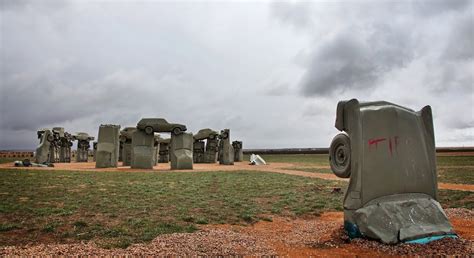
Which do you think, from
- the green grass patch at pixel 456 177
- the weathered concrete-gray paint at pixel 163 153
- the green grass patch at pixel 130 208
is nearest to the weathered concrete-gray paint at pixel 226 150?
the weathered concrete-gray paint at pixel 163 153

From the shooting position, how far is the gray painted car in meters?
25.0

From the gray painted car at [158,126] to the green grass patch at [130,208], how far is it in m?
11.2

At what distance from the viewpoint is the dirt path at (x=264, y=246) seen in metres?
5.20

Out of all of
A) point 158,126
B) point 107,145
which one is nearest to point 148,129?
point 158,126

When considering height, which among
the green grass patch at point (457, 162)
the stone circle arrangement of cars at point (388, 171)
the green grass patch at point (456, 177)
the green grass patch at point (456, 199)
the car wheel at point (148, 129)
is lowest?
the green grass patch at point (456, 199)

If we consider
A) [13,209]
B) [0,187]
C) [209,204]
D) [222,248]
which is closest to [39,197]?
[13,209]

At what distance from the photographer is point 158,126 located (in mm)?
25328

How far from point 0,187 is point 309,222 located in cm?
1191

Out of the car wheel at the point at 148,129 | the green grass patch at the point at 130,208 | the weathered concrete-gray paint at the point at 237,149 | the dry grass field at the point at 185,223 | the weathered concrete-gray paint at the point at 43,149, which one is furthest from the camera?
the weathered concrete-gray paint at the point at 237,149

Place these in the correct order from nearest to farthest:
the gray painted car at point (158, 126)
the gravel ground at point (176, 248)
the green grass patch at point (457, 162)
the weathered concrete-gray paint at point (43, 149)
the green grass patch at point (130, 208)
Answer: the gravel ground at point (176, 248) < the green grass patch at point (130, 208) < the gray painted car at point (158, 126) < the weathered concrete-gray paint at point (43, 149) < the green grass patch at point (457, 162)

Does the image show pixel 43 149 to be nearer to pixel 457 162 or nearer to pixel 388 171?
pixel 388 171

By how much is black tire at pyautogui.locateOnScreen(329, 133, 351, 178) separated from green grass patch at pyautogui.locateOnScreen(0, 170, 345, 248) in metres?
2.68

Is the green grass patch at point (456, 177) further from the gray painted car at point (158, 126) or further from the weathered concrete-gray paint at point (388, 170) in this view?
the gray painted car at point (158, 126)

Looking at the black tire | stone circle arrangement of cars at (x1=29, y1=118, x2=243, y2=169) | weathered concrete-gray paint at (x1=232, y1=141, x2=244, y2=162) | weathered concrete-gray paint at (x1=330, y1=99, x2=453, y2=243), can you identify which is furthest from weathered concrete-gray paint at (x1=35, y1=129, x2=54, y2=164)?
weathered concrete-gray paint at (x1=330, y1=99, x2=453, y2=243)
